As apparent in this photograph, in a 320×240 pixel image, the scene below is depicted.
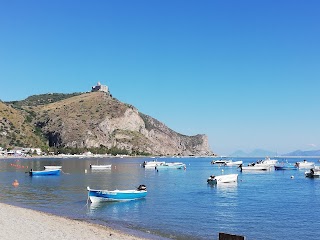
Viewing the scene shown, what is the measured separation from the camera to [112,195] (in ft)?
163

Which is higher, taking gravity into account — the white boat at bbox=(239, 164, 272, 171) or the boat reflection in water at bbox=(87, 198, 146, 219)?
the white boat at bbox=(239, 164, 272, 171)

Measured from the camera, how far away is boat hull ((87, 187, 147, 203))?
159ft

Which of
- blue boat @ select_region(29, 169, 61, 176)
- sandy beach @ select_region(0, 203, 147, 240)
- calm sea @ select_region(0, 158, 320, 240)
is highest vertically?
blue boat @ select_region(29, 169, 61, 176)

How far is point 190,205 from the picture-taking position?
159 feet

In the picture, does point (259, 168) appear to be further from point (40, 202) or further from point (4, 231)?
point (4, 231)

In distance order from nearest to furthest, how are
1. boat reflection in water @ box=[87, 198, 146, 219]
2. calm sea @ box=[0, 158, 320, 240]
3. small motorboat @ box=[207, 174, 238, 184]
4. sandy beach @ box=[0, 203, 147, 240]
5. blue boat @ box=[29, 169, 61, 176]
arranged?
sandy beach @ box=[0, 203, 147, 240] → calm sea @ box=[0, 158, 320, 240] → boat reflection in water @ box=[87, 198, 146, 219] → small motorboat @ box=[207, 174, 238, 184] → blue boat @ box=[29, 169, 61, 176]

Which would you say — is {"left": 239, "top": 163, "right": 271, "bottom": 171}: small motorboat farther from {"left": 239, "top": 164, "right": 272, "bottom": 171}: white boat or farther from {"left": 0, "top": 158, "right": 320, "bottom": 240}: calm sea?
{"left": 0, "top": 158, "right": 320, "bottom": 240}: calm sea

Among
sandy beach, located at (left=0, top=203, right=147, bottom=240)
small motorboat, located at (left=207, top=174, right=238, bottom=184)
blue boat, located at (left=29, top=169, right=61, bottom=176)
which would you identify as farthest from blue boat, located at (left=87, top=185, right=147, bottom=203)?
blue boat, located at (left=29, top=169, right=61, bottom=176)

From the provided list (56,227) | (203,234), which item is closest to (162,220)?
(203,234)

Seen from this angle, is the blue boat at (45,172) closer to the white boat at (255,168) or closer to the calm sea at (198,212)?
the calm sea at (198,212)

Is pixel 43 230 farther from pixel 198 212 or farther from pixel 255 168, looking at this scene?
pixel 255 168

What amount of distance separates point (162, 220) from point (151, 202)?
13.1 meters

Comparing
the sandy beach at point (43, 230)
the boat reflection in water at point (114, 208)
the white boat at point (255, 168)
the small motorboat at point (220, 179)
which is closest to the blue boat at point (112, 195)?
the boat reflection in water at point (114, 208)

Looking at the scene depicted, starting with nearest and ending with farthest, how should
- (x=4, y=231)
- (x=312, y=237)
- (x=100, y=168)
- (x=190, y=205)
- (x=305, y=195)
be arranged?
(x=4, y=231) < (x=312, y=237) < (x=190, y=205) < (x=305, y=195) < (x=100, y=168)
